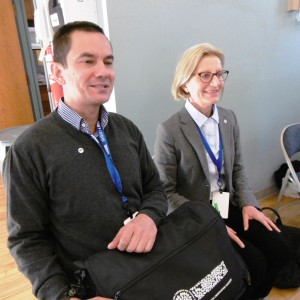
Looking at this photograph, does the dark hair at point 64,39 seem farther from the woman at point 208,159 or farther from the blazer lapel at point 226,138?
the blazer lapel at point 226,138

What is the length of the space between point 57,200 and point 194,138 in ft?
2.57

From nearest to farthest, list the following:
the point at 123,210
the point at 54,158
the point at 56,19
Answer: the point at 54,158
the point at 123,210
the point at 56,19

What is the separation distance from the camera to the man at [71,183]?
0.80 meters

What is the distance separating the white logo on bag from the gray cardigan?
26 cm

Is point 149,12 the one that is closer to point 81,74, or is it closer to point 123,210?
point 81,74

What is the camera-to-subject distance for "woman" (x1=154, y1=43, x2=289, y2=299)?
1.31 m

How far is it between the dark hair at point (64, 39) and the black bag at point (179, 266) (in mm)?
662

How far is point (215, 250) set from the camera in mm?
858

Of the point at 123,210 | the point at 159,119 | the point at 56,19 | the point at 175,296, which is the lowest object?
the point at 175,296

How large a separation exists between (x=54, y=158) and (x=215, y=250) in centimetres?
61

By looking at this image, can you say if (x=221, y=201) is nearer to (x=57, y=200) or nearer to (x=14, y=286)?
(x=57, y=200)

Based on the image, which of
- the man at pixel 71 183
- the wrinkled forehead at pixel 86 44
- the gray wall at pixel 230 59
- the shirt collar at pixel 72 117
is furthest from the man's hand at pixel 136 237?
the gray wall at pixel 230 59

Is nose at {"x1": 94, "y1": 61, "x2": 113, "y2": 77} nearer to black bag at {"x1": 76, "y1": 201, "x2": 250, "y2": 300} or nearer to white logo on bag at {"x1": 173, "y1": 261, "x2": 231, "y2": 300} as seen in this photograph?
black bag at {"x1": 76, "y1": 201, "x2": 250, "y2": 300}

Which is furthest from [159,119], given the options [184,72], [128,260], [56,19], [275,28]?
[275,28]
